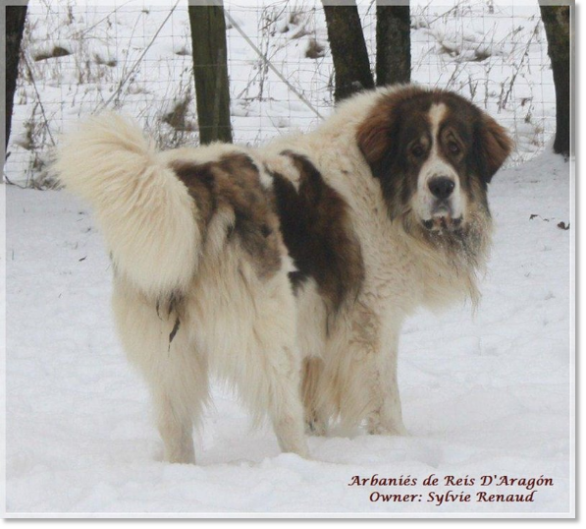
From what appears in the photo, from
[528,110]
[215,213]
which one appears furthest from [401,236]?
[528,110]

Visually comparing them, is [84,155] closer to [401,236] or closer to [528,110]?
[401,236]

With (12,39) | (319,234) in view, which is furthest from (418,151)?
(12,39)

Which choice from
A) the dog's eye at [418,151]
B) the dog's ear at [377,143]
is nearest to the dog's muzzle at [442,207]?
the dog's eye at [418,151]

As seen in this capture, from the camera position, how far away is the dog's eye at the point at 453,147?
3.83 metres

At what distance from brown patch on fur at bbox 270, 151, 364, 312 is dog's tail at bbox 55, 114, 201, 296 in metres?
0.52

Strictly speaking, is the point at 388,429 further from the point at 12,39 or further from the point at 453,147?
the point at 12,39

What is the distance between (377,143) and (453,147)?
1.13 ft

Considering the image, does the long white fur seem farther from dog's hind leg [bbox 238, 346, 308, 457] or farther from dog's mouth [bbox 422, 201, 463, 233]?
dog's mouth [bbox 422, 201, 463, 233]

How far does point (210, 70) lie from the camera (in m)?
7.96

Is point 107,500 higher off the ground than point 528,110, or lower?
lower

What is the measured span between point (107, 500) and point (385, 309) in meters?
1.50

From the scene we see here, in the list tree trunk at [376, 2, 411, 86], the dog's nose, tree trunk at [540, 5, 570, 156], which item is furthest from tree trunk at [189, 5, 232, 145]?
the dog's nose

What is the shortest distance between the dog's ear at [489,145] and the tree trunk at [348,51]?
3.75 meters

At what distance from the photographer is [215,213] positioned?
3215 mm
